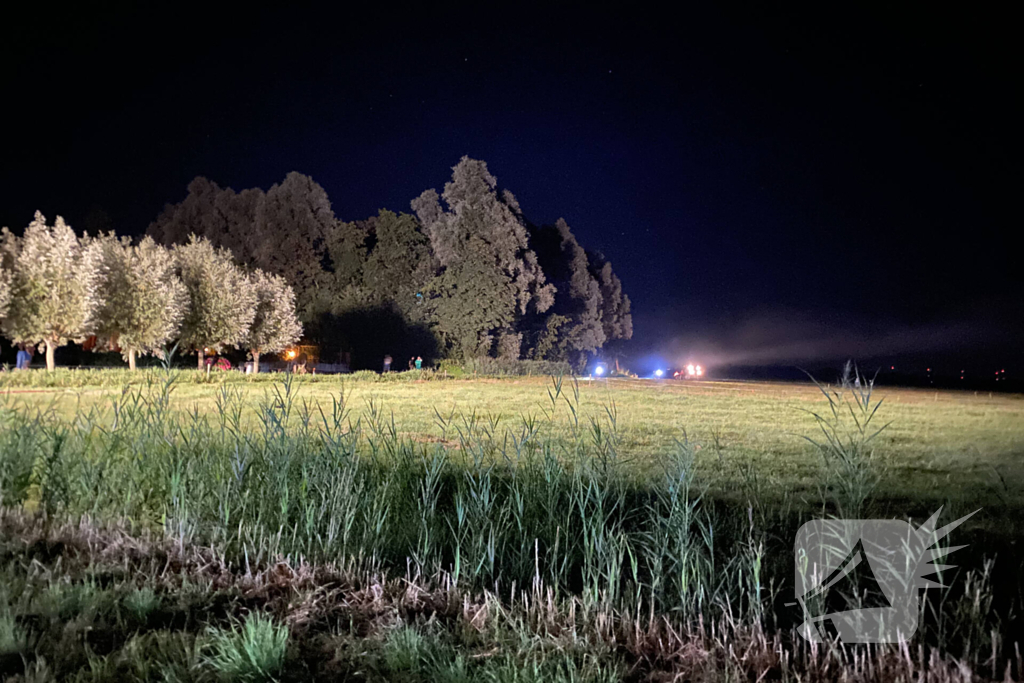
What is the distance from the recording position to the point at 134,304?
101 feet

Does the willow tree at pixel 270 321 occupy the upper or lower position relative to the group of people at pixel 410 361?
upper

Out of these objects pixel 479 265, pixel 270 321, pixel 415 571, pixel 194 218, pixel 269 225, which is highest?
pixel 194 218

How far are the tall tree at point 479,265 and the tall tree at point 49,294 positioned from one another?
18.2 meters

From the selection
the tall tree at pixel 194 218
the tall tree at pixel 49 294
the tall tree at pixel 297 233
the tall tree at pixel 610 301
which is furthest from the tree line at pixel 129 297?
the tall tree at pixel 610 301

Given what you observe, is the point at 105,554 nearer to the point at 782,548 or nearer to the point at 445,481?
the point at 445,481

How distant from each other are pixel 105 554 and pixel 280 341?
124 ft

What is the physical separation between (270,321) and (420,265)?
392 inches

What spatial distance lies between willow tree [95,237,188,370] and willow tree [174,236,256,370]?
253 cm

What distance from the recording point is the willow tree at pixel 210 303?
35.0 meters

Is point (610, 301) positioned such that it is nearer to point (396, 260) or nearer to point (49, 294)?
point (396, 260)

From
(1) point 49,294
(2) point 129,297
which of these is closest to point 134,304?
(2) point 129,297

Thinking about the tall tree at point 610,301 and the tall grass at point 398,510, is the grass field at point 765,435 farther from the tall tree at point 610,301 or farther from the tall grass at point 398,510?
the tall tree at point 610,301

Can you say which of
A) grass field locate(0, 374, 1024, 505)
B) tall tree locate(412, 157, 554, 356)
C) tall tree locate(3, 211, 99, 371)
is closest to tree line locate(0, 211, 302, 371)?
tall tree locate(3, 211, 99, 371)

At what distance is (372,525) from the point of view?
3.80 m
